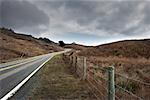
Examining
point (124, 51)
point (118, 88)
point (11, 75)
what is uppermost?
point (124, 51)

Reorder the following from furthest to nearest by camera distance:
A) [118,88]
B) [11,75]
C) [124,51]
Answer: [124,51], [11,75], [118,88]

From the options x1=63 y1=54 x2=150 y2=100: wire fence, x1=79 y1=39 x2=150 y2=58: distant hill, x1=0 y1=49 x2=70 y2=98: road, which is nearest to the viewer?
x1=63 y1=54 x2=150 y2=100: wire fence

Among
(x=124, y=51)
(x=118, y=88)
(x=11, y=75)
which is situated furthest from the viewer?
(x=124, y=51)

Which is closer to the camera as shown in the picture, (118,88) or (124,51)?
(118,88)

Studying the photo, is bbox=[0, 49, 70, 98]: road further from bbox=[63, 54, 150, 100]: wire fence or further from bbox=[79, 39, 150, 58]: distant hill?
bbox=[79, 39, 150, 58]: distant hill

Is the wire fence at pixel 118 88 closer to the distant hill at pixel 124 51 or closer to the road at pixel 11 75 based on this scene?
the road at pixel 11 75

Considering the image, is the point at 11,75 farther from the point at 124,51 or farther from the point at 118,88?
the point at 124,51

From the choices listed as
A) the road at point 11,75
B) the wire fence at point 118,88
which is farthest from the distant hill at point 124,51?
the wire fence at point 118,88

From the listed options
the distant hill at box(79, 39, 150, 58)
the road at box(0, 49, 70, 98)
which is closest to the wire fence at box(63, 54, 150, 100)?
the road at box(0, 49, 70, 98)

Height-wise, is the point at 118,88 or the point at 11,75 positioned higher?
the point at 118,88

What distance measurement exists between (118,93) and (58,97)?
242cm

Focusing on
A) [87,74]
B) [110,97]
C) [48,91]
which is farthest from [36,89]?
[110,97]

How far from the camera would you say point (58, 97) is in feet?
37.8

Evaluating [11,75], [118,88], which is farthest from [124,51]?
[118,88]
